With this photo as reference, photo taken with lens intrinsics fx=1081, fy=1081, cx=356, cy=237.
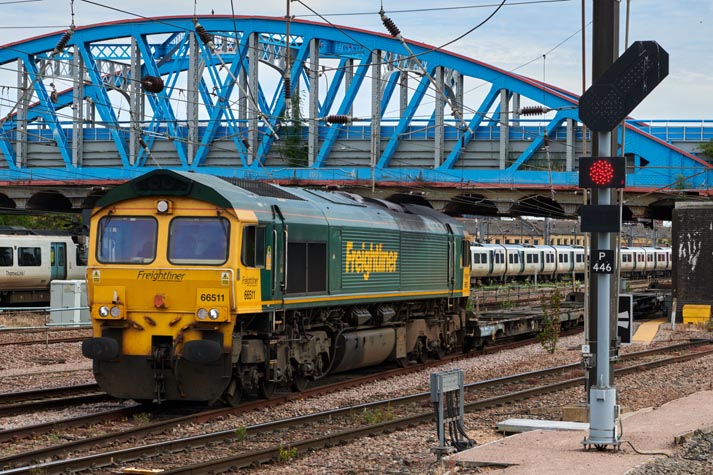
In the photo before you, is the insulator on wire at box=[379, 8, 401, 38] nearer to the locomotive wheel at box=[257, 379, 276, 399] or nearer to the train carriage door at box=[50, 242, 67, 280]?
the locomotive wheel at box=[257, 379, 276, 399]

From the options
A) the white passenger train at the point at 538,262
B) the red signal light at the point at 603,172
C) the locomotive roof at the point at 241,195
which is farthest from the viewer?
the white passenger train at the point at 538,262

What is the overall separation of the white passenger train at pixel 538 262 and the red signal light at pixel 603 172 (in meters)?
47.4

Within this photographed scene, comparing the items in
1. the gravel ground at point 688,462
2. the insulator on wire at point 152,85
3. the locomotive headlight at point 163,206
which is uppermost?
the insulator on wire at point 152,85

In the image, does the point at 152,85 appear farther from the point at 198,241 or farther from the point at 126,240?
the point at 198,241

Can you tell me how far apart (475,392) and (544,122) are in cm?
4193

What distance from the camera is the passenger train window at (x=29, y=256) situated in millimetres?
39375

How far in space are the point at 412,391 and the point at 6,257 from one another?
2449 centimetres

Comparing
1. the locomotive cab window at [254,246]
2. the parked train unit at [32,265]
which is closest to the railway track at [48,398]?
the locomotive cab window at [254,246]

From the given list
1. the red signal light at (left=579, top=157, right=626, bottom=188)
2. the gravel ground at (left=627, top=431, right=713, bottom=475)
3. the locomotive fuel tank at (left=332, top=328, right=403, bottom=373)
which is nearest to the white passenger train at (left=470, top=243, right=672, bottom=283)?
the locomotive fuel tank at (left=332, top=328, right=403, bottom=373)

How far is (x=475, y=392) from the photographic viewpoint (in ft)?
59.9

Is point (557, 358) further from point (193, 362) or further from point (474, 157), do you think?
point (474, 157)

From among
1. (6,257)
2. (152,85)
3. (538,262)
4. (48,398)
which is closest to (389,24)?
(152,85)

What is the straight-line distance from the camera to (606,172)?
11.6 metres

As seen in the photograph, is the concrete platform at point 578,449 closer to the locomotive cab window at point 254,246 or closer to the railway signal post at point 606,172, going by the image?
the railway signal post at point 606,172
